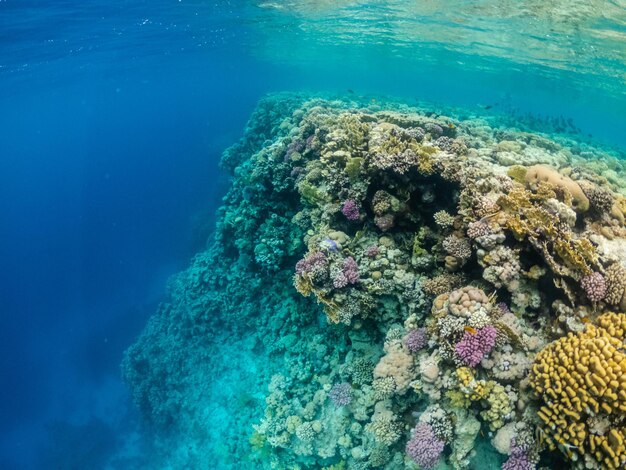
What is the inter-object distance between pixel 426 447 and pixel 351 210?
5588 mm

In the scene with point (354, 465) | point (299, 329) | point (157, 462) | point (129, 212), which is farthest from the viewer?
point (129, 212)

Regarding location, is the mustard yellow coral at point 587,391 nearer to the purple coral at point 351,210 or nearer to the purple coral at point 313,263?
the purple coral at point 313,263

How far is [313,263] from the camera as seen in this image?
9.25 meters

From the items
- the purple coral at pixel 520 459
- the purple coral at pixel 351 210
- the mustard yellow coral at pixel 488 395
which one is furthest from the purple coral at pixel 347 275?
the purple coral at pixel 520 459

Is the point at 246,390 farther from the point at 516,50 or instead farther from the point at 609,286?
the point at 516,50

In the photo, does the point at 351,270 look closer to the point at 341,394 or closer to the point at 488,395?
the point at 341,394

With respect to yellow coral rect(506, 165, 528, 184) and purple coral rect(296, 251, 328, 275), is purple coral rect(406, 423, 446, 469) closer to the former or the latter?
purple coral rect(296, 251, 328, 275)

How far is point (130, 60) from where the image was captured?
43.9 metres

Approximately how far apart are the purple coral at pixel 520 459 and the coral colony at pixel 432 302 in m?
0.02

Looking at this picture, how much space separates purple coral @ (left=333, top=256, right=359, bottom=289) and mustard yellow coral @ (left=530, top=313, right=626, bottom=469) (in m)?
4.19

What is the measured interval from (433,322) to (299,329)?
7132 mm

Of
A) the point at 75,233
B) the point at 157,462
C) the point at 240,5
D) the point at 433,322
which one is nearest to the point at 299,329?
the point at 433,322

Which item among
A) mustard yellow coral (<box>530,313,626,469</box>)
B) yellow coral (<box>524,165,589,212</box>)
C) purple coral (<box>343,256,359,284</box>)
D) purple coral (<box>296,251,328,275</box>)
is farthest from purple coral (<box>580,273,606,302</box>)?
purple coral (<box>296,251,328,275</box>)

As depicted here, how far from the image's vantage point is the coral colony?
5.59 meters
